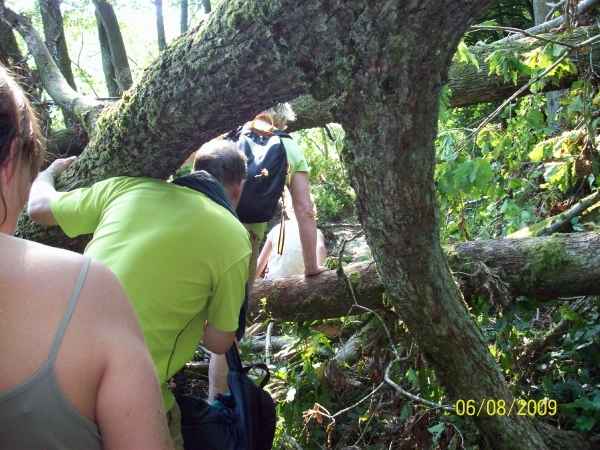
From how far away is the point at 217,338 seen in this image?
84.6 inches

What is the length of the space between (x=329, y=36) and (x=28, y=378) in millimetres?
1204

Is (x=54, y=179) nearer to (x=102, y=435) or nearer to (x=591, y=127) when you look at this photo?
(x=102, y=435)

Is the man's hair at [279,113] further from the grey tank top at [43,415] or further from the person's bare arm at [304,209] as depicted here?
the grey tank top at [43,415]

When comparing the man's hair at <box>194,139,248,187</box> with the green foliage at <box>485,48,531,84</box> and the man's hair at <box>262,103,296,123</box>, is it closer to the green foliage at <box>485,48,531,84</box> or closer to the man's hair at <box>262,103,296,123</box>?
the man's hair at <box>262,103,296,123</box>

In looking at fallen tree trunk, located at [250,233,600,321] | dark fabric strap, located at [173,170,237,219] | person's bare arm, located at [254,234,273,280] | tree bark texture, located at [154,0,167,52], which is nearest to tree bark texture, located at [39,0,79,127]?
tree bark texture, located at [154,0,167,52]

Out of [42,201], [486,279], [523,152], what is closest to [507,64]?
[523,152]

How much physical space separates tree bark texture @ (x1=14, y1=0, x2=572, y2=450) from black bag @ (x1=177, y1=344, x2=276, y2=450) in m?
0.75

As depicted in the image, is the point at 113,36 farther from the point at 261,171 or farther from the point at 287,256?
the point at 261,171

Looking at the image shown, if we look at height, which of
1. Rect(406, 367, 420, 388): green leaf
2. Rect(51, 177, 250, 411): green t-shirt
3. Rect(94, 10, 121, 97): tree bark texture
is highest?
Rect(94, 10, 121, 97): tree bark texture

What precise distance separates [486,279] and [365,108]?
6.29 ft

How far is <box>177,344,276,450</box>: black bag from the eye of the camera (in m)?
2.17

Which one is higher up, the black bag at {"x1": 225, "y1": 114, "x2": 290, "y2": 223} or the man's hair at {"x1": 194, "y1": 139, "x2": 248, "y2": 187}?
the man's hair at {"x1": 194, "y1": 139, "x2": 248, "y2": 187}

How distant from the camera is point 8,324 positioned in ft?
3.14

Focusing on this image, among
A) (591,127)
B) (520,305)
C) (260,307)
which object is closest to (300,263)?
(260,307)
